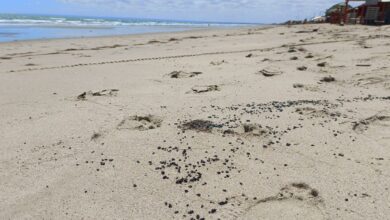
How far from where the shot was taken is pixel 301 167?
292 centimetres

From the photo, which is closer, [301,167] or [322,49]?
[301,167]

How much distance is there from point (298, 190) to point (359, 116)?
5.67 feet

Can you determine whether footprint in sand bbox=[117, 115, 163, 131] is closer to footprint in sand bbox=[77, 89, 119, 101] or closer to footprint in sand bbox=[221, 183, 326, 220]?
footprint in sand bbox=[77, 89, 119, 101]

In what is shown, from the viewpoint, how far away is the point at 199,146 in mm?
3318

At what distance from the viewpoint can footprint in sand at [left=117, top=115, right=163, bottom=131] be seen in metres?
3.81

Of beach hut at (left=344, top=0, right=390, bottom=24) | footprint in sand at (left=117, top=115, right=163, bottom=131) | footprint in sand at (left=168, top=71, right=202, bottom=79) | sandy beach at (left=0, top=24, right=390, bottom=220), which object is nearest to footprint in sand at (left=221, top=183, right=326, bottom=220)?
sandy beach at (left=0, top=24, right=390, bottom=220)

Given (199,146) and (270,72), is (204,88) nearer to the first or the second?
(270,72)

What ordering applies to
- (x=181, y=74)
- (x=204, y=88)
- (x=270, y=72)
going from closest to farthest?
(x=204, y=88) → (x=270, y=72) → (x=181, y=74)

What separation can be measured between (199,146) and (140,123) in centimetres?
88

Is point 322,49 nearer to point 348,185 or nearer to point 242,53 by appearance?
point 242,53

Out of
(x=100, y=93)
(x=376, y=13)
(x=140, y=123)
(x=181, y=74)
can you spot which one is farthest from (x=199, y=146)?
(x=376, y=13)

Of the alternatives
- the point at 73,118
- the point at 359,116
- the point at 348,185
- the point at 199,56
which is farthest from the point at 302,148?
the point at 199,56

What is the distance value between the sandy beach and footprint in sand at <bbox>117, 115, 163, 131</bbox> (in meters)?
0.01

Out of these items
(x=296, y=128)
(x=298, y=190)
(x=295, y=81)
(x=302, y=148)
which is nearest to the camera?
(x=298, y=190)
